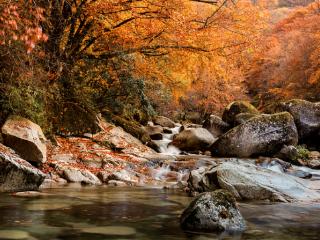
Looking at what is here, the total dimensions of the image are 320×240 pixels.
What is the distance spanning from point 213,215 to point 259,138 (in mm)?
10763

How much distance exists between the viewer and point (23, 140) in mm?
9297

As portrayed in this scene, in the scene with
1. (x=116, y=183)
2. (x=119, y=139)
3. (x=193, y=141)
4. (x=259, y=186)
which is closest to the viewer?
(x=259, y=186)

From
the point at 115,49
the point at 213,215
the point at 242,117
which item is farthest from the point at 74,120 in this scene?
the point at 213,215

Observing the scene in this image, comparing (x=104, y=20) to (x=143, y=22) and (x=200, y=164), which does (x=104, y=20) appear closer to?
(x=143, y=22)

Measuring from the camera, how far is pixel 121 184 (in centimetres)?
987

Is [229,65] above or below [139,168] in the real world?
above

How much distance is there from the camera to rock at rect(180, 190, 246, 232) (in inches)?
204

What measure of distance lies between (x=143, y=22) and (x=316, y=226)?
8.23 meters

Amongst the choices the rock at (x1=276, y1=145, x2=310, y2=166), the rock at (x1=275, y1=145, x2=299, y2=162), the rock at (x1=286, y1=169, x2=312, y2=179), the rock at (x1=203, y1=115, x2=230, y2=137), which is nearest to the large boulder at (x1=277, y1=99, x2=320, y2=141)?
the rock at (x1=276, y1=145, x2=310, y2=166)

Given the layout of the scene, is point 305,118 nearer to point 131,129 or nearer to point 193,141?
point 193,141

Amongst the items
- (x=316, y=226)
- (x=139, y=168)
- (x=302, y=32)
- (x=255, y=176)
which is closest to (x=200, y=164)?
(x=139, y=168)

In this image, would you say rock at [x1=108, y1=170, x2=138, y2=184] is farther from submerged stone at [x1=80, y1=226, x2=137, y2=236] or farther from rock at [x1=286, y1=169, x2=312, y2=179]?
submerged stone at [x1=80, y1=226, x2=137, y2=236]

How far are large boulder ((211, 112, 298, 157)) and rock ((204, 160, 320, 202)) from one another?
22.1 feet

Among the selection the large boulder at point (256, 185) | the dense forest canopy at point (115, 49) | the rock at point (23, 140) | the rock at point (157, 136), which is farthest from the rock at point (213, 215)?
the rock at point (157, 136)
